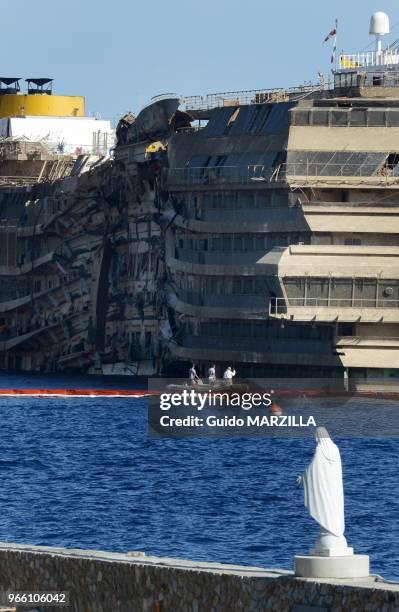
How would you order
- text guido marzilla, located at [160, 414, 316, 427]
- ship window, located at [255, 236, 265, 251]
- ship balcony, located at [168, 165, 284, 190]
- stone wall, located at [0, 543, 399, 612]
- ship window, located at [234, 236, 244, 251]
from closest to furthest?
stone wall, located at [0, 543, 399, 612] → text guido marzilla, located at [160, 414, 316, 427] → ship balcony, located at [168, 165, 284, 190] → ship window, located at [255, 236, 265, 251] → ship window, located at [234, 236, 244, 251]

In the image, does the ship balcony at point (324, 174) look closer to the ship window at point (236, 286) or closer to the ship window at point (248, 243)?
the ship window at point (248, 243)

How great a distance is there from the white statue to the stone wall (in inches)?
20.8

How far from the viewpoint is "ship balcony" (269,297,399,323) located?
364ft

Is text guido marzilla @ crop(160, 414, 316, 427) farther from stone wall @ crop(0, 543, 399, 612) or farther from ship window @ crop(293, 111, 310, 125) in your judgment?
stone wall @ crop(0, 543, 399, 612)

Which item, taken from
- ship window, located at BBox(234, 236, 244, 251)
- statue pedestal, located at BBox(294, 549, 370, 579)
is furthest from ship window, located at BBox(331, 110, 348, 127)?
statue pedestal, located at BBox(294, 549, 370, 579)

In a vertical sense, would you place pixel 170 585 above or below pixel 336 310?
below

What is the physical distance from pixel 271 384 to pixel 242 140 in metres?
15.0

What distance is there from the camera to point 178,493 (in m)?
65.1

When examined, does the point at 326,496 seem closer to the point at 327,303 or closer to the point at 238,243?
the point at 327,303

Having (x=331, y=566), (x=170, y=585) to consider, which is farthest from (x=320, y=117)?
(x=331, y=566)

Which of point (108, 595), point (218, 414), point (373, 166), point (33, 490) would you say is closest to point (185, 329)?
point (373, 166)

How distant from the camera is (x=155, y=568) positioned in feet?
111

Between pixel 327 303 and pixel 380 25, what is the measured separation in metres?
23.3

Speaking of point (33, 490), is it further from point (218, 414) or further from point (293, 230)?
point (293, 230)
